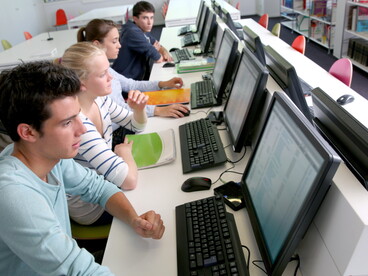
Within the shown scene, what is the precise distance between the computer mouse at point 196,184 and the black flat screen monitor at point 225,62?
725 mm

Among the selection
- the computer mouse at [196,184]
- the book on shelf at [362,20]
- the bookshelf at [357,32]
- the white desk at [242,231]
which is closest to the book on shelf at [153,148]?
the white desk at [242,231]

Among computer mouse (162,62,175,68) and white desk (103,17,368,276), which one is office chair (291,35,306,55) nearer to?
computer mouse (162,62,175,68)

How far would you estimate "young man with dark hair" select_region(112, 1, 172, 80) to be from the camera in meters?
3.11

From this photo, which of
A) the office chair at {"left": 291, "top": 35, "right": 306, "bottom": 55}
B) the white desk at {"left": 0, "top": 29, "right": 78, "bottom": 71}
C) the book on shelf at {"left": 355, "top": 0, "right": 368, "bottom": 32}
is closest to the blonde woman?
the office chair at {"left": 291, "top": 35, "right": 306, "bottom": 55}

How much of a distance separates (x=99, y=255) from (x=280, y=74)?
1004 millimetres

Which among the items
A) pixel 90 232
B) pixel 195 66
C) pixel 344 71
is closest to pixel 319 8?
pixel 195 66

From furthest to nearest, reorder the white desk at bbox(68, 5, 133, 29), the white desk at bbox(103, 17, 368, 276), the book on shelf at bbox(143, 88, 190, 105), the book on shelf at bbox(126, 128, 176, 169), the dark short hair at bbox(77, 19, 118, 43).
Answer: the white desk at bbox(68, 5, 133, 29) → the dark short hair at bbox(77, 19, 118, 43) → the book on shelf at bbox(143, 88, 190, 105) → the book on shelf at bbox(126, 128, 176, 169) → the white desk at bbox(103, 17, 368, 276)

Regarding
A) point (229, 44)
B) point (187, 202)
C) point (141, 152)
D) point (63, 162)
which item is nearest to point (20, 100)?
point (63, 162)

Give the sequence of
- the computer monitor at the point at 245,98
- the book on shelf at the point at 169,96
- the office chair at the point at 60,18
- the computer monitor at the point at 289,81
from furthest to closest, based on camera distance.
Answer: the office chair at the point at 60,18 → the book on shelf at the point at 169,96 → the computer monitor at the point at 245,98 → the computer monitor at the point at 289,81

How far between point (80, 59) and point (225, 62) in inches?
30.4

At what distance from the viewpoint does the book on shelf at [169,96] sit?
2164 millimetres

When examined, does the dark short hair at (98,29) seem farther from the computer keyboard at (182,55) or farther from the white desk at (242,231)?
the white desk at (242,231)

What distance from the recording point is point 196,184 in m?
1.26

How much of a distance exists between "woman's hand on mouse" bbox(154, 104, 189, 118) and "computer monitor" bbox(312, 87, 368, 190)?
1099mm
